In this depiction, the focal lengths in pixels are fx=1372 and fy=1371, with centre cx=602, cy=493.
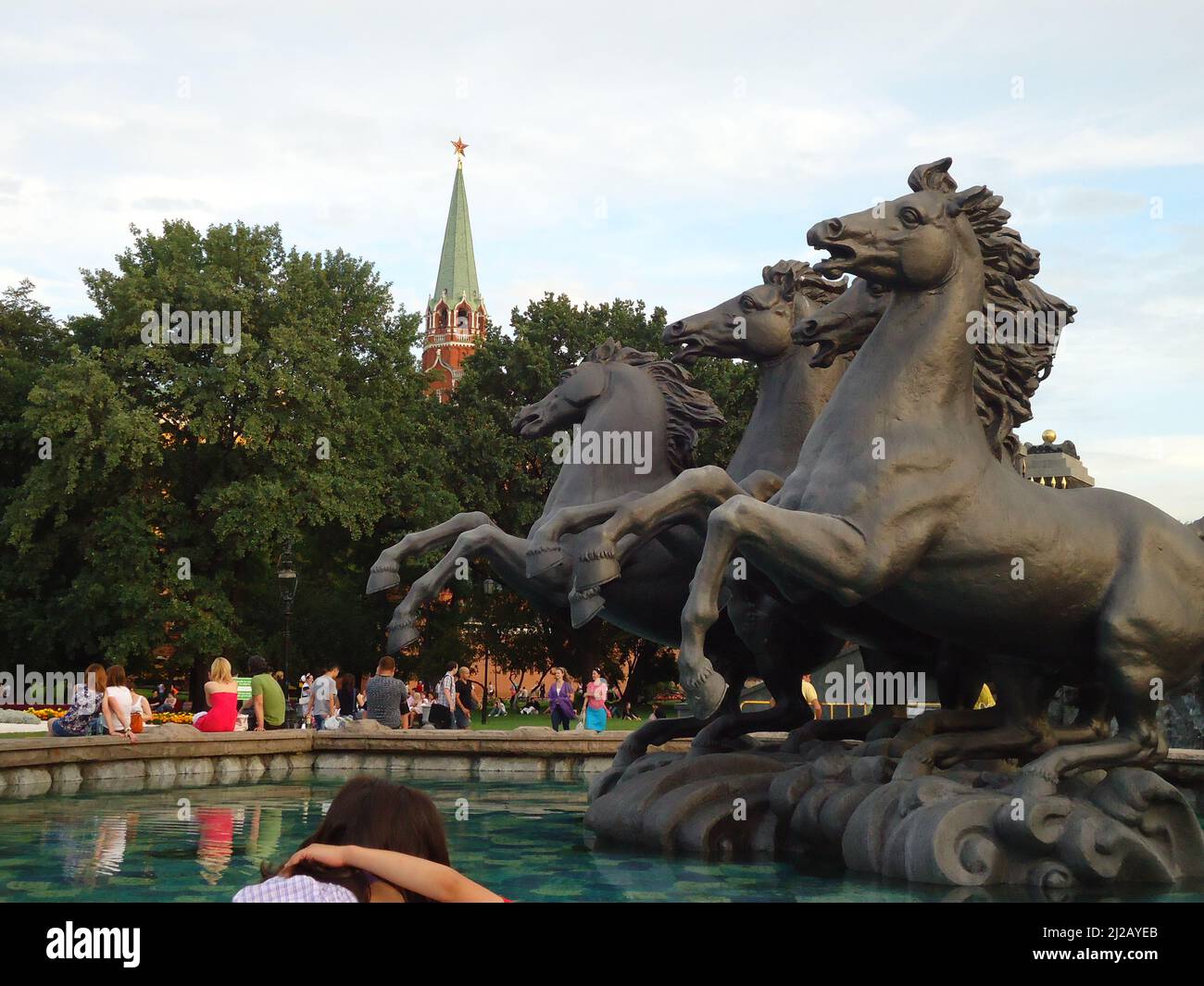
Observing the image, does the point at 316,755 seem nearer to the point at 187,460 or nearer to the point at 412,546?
the point at 412,546

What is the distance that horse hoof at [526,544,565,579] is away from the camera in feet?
26.5

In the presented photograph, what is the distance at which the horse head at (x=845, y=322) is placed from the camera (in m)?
8.10

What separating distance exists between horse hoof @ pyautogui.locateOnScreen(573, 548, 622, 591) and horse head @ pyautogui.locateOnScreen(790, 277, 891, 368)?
1.85 metres

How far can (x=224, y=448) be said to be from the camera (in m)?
33.5

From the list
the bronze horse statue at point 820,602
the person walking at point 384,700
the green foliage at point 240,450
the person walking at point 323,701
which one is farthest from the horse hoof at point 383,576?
the green foliage at point 240,450

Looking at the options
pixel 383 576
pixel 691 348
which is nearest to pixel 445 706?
pixel 383 576

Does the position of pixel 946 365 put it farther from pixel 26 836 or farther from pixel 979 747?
pixel 26 836

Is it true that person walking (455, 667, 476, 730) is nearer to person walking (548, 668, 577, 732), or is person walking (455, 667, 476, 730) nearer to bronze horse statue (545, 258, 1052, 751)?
person walking (548, 668, 577, 732)

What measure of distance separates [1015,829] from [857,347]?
310 cm

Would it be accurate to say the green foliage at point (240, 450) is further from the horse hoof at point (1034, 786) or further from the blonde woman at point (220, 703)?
the horse hoof at point (1034, 786)

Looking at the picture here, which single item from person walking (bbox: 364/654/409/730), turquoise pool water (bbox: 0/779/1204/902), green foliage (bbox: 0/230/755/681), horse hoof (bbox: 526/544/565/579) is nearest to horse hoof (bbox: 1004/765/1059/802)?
turquoise pool water (bbox: 0/779/1204/902)

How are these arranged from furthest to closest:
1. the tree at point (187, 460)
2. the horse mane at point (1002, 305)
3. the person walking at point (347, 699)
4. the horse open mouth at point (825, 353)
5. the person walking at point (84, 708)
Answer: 1. the tree at point (187, 460)
2. the person walking at point (347, 699)
3. the person walking at point (84, 708)
4. the horse open mouth at point (825, 353)
5. the horse mane at point (1002, 305)

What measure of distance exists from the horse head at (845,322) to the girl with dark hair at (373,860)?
552cm
